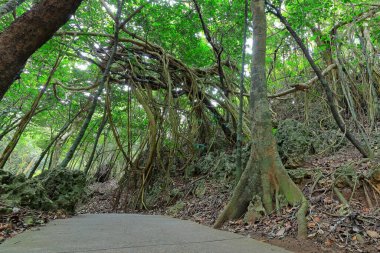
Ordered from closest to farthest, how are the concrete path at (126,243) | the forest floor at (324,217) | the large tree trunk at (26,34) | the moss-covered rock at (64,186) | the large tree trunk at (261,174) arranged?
the large tree trunk at (26,34)
the concrete path at (126,243)
the forest floor at (324,217)
the large tree trunk at (261,174)
the moss-covered rock at (64,186)

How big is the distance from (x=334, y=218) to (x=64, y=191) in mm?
4116

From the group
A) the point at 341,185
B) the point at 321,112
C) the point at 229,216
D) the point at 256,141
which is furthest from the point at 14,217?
the point at 321,112

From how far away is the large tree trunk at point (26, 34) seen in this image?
1.40 metres

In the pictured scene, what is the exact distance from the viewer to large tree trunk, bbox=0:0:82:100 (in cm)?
140

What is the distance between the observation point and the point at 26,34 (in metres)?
1.45

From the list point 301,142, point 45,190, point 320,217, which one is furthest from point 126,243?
point 301,142

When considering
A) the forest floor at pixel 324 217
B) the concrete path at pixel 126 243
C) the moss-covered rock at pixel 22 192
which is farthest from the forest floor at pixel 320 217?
the concrete path at pixel 126 243

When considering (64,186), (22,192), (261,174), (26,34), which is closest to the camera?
(26,34)

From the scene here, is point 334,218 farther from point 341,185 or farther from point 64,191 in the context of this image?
point 64,191

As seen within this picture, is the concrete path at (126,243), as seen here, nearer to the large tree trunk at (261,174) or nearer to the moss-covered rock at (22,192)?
the large tree trunk at (261,174)

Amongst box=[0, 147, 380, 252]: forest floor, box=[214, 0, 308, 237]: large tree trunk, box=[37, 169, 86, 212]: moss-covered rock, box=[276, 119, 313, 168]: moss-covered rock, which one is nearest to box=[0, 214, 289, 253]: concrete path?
box=[0, 147, 380, 252]: forest floor

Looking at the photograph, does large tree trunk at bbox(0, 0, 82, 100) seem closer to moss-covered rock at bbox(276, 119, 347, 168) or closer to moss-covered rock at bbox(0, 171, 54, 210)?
moss-covered rock at bbox(0, 171, 54, 210)

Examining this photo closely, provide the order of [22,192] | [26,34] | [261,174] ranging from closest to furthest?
[26,34] → [261,174] → [22,192]

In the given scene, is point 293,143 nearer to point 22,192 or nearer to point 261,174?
point 261,174
